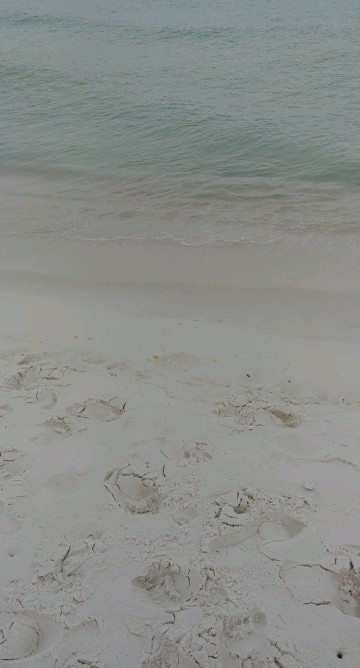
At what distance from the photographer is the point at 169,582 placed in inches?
91.4

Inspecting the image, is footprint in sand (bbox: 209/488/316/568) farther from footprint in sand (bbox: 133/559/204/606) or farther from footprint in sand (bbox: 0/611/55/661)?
footprint in sand (bbox: 0/611/55/661)

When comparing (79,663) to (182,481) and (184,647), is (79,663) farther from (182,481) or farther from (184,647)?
(182,481)

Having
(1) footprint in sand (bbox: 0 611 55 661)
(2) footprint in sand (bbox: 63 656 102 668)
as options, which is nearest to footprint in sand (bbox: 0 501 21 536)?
(1) footprint in sand (bbox: 0 611 55 661)

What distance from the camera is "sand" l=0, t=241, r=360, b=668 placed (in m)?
2.14

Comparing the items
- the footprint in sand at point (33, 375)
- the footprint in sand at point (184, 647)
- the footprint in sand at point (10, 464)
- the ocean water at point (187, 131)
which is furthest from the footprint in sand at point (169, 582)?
the ocean water at point (187, 131)

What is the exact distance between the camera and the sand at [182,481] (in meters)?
2.14

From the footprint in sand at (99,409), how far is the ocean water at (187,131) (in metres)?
3.28

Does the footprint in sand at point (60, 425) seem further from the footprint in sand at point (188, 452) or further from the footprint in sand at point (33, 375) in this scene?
the footprint in sand at point (188, 452)

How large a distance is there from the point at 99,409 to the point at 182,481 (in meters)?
0.92

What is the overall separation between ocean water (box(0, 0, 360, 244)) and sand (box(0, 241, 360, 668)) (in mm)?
2270

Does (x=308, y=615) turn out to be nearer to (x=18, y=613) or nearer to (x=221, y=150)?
(x=18, y=613)

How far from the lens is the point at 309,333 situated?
171 inches

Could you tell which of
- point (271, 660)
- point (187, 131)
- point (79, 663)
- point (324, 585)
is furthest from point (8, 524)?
point (187, 131)

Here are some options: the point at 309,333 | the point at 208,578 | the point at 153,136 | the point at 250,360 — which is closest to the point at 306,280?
the point at 309,333
